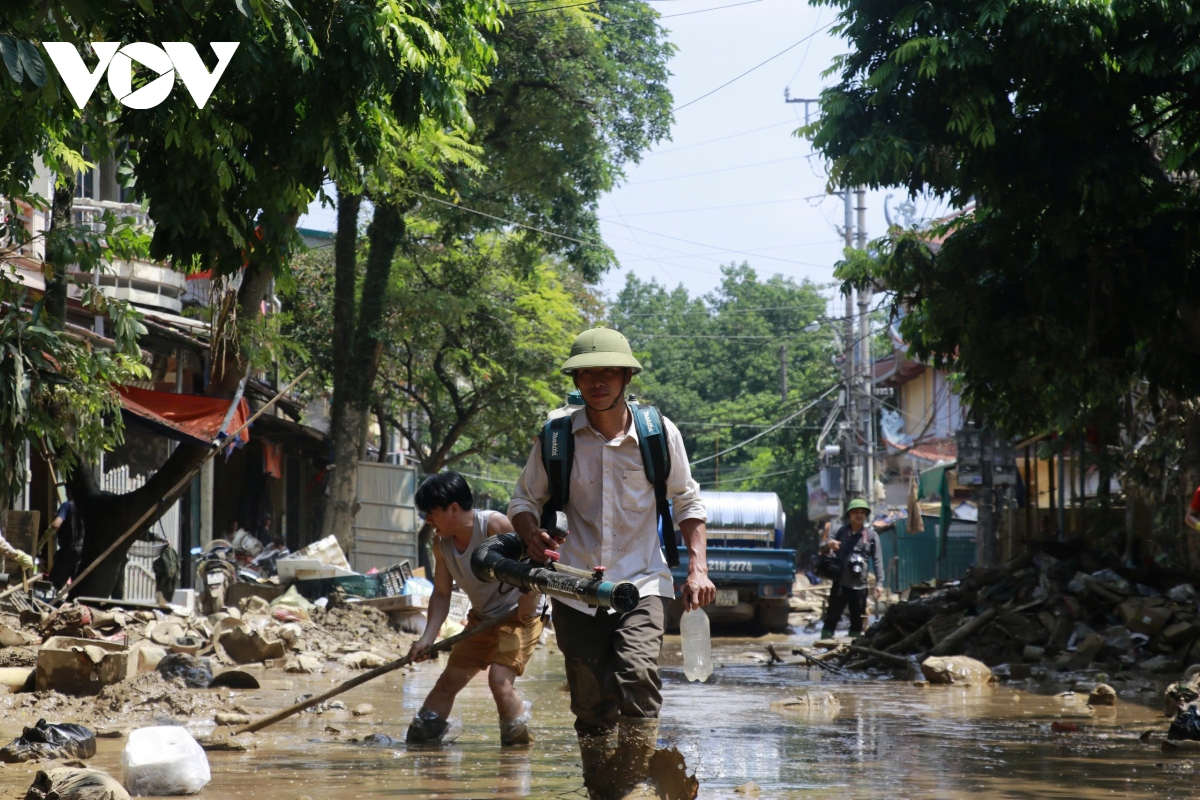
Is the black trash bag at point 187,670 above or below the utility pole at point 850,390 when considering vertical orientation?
below

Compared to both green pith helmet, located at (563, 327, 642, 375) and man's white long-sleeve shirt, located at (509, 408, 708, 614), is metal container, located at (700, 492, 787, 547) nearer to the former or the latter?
man's white long-sleeve shirt, located at (509, 408, 708, 614)

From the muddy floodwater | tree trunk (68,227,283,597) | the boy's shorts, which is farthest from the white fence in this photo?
the boy's shorts

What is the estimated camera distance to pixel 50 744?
624 cm

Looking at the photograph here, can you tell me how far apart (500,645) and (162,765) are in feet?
6.62

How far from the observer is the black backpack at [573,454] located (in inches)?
199

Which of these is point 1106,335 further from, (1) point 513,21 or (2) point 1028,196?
(1) point 513,21

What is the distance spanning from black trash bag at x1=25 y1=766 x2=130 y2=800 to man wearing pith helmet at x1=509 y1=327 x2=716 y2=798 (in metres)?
1.74

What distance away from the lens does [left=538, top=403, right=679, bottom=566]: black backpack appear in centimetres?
505

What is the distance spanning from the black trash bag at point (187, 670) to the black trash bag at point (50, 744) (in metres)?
3.58

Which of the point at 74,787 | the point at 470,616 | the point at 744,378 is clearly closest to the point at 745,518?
the point at 470,616

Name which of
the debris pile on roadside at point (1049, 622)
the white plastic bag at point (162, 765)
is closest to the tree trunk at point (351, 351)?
the debris pile on roadside at point (1049, 622)

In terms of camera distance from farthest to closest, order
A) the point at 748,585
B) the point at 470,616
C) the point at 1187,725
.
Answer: the point at 748,585
the point at 470,616
the point at 1187,725

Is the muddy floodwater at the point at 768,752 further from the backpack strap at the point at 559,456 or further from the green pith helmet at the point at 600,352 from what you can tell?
the green pith helmet at the point at 600,352

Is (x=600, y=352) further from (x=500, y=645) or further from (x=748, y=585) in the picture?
(x=748, y=585)
